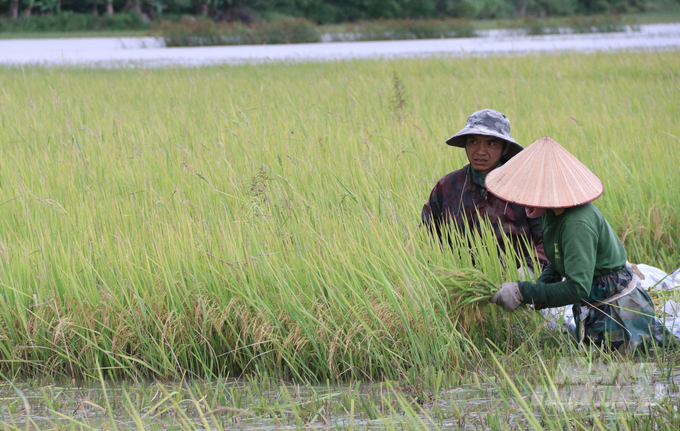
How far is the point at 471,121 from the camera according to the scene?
3262mm

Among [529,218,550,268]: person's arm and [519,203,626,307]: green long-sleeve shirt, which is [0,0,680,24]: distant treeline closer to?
[529,218,550,268]: person's arm

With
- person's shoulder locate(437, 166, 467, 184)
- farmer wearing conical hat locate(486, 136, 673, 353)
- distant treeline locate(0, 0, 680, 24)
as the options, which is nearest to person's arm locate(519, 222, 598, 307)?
farmer wearing conical hat locate(486, 136, 673, 353)

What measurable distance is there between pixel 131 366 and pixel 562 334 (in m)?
1.79

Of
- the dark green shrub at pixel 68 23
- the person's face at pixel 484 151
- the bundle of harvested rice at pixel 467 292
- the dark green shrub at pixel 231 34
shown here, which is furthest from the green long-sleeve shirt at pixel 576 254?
the dark green shrub at pixel 68 23

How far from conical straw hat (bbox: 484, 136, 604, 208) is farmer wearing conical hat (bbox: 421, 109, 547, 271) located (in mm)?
618

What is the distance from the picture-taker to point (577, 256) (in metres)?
2.41

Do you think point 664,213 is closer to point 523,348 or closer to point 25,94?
point 523,348

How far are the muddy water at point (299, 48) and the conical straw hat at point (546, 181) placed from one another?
39.9ft

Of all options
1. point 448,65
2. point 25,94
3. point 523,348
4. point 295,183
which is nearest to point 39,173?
point 295,183

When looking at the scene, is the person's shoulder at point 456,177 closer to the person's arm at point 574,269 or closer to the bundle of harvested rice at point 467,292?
the bundle of harvested rice at point 467,292

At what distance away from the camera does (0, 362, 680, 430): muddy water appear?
2184 mm

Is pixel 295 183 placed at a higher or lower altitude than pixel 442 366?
higher

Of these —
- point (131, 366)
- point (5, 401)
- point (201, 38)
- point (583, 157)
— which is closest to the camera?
point (5, 401)

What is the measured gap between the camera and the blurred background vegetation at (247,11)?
31.9m
